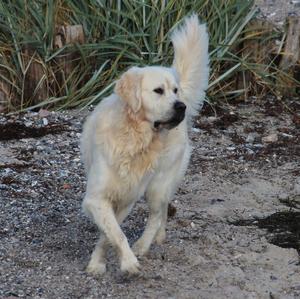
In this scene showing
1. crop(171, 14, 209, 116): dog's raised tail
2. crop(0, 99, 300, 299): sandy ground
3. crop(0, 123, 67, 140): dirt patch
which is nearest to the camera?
crop(0, 99, 300, 299): sandy ground

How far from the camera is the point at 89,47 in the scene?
9.01 m

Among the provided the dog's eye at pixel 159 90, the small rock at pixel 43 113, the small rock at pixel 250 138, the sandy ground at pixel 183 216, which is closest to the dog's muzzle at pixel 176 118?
the dog's eye at pixel 159 90

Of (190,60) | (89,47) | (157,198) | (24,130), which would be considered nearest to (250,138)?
(89,47)

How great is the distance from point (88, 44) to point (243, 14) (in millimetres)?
1886

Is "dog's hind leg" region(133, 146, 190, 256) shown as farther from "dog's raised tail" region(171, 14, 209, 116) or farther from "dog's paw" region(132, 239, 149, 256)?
"dog's raised tail" region(171, 14, 209, 116)

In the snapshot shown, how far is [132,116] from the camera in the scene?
206 inches

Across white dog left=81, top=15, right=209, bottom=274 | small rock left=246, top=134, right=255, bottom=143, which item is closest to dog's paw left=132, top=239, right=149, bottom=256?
white dog left=81, top=15, right=209, bottom=274

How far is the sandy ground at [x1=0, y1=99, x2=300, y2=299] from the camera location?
205 inches

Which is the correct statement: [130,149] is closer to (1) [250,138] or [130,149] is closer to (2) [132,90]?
(2) [132,90]

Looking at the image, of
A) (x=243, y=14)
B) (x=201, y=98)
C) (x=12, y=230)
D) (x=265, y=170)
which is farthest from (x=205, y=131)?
(x=12, y=230)

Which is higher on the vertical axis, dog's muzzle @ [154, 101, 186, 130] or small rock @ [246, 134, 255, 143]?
dog's muzzle @ [154, 101, 186, 130]

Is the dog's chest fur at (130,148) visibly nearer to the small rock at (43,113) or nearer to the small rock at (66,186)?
the small rock at (66,186)

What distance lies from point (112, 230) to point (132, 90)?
2.79ft

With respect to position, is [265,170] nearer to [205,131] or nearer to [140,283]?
[205,131]
